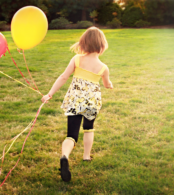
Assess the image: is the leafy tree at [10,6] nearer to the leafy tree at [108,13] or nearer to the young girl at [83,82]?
the leafy tree at [108,13]

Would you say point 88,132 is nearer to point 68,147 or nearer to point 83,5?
point 68,147

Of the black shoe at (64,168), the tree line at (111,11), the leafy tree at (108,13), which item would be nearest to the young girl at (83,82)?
the black shoe at (64,168)

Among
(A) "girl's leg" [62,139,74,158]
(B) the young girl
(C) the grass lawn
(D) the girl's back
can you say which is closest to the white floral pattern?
(B) the young girl

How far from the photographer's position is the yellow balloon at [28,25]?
2.30 metres

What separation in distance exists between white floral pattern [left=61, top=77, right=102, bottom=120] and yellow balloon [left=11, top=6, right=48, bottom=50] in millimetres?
653

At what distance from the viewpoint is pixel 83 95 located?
7.22 ft

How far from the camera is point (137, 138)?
3.04m

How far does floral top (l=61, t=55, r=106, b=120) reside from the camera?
219 cm

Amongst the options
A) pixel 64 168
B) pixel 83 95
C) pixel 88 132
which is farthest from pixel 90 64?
pixel 64 168

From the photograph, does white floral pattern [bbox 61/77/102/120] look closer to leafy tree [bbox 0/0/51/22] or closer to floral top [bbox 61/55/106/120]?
floral top [bbox 61/55/106/120]

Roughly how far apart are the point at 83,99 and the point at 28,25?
93cm

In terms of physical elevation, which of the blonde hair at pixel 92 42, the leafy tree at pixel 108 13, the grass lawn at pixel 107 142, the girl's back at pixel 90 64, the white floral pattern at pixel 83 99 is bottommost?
the grass lawn at pixel 107 142

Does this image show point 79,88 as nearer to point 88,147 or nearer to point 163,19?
point 88,147

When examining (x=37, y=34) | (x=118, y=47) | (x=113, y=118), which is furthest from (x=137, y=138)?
(x=118, y=47)
